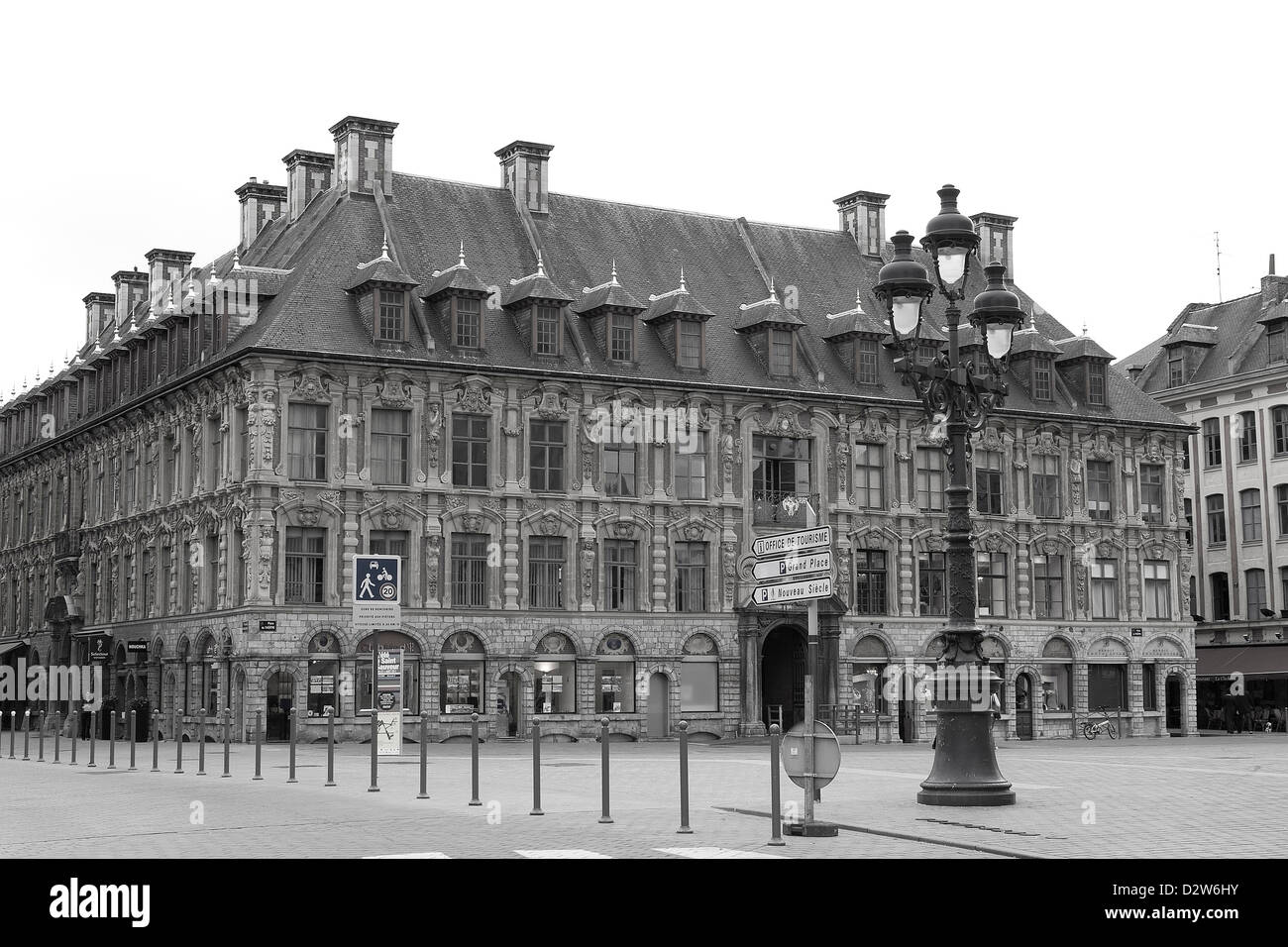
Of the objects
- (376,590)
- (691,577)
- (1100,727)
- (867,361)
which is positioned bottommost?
(1100,727)

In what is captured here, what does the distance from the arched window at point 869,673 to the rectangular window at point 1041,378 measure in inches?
402

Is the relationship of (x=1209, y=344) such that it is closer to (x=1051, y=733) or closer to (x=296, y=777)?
(x=1051, y=733)

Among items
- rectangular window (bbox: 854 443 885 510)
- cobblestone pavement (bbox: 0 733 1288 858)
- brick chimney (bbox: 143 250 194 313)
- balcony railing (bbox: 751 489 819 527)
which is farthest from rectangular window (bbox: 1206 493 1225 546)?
brick chimney (bbox: 143 250 194 313)

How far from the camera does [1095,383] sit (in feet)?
188

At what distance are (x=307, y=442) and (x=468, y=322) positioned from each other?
5.65 metres

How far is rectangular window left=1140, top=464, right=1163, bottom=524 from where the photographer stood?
57.7 meters

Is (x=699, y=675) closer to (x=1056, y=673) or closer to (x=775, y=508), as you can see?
(x=775, y=508)

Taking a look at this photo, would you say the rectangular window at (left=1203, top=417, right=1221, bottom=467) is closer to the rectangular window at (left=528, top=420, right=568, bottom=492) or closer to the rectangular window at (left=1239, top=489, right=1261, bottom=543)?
the rectangular window at (left=1239, top=489, right=1261, bottom=543)

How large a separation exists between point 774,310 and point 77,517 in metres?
24.5

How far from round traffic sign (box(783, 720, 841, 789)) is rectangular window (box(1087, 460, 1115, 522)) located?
41807 millimetres

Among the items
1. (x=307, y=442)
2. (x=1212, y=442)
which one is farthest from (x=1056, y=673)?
(x=307, y=442)

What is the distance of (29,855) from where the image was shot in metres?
14.7

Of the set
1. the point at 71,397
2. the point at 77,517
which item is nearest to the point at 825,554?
the point at 77,517
